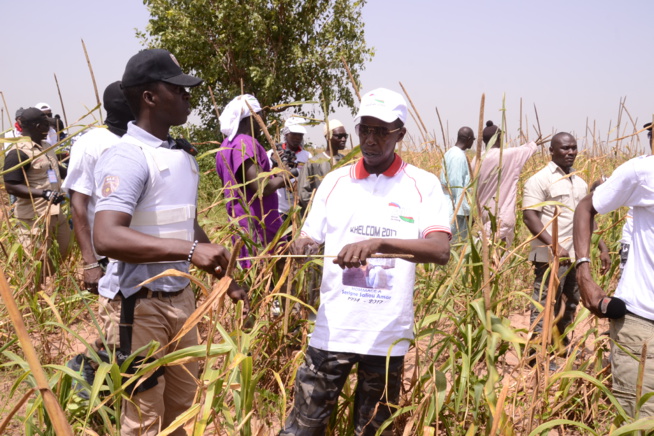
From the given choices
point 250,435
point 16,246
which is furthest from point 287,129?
point 250,435

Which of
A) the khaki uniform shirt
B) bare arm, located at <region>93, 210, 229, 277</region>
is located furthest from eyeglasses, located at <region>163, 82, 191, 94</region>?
the khaki uniform shirt

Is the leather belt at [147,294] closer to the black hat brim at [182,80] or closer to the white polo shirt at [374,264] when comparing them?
the white polo shirt at [374,264]

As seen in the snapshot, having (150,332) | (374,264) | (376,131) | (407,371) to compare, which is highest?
(376,131)

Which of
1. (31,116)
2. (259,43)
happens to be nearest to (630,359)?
(31,116)

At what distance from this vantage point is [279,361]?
276 cm

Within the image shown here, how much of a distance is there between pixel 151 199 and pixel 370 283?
75cm

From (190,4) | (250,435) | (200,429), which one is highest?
(190,4)

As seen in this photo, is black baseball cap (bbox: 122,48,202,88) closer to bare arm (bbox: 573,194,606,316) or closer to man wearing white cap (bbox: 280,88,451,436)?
man wearing white cap (bbox: 280,88,451,436)

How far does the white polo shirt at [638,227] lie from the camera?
1987mm

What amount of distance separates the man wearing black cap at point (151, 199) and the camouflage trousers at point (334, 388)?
350mm

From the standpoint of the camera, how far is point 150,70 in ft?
6.22

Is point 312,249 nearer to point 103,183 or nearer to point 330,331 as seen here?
point 330,331

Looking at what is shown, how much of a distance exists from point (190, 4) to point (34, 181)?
9938 mm

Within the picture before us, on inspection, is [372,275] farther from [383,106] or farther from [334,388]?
[383,106]
